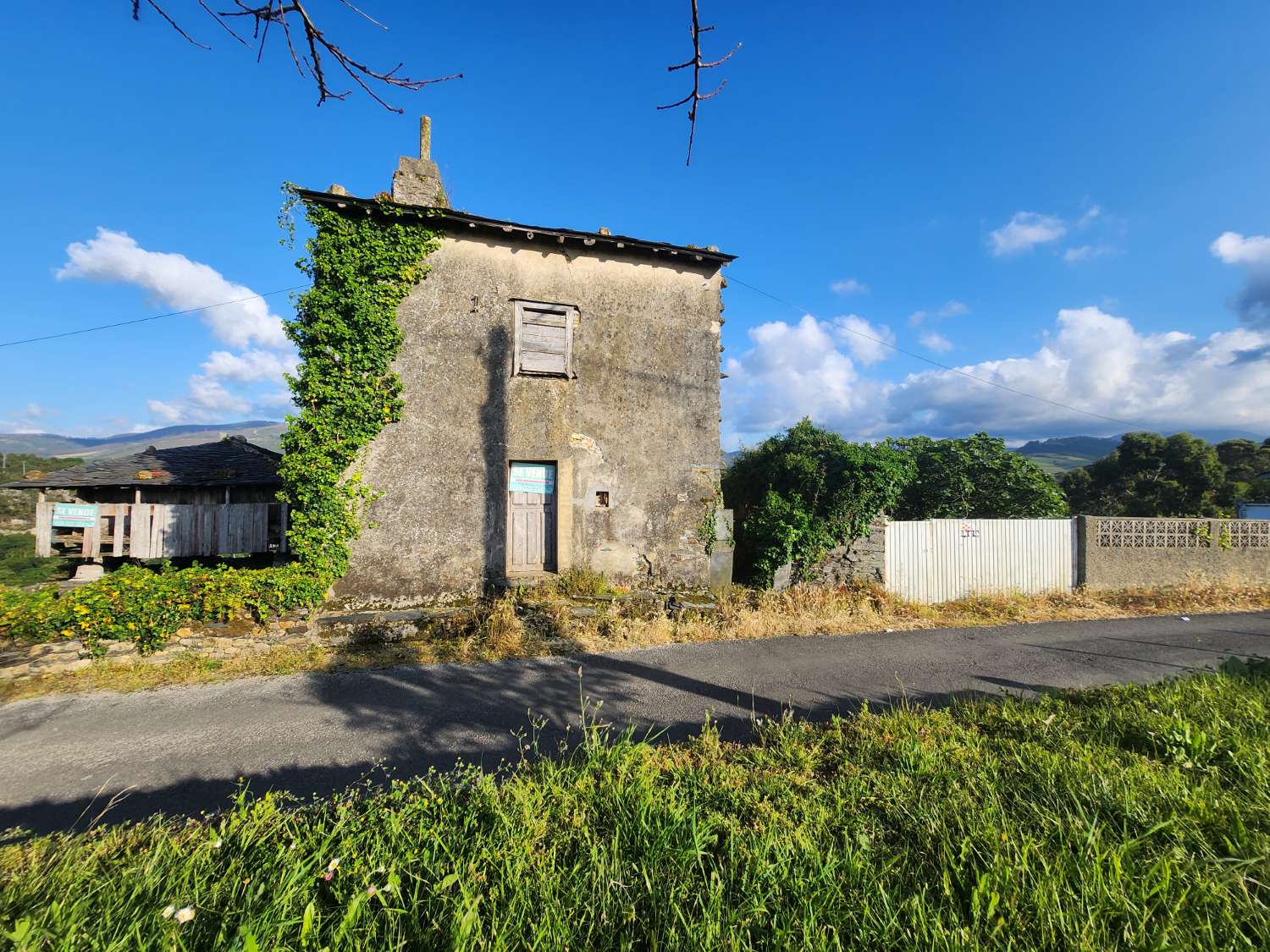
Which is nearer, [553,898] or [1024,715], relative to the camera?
[553,898]

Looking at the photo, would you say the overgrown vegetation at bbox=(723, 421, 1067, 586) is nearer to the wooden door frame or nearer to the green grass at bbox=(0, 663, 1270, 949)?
the wooden door frame

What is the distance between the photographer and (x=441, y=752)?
3.96 m

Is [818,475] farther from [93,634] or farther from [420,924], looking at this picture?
[93,634]

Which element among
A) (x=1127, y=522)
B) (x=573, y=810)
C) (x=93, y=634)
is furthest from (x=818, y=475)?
(x=93, y=634)

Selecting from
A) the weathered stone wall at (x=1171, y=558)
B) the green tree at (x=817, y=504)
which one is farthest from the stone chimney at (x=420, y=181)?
the weathered stone wall at (x=1171, y=558)

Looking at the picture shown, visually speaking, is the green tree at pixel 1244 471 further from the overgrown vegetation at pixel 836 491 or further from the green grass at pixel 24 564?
the green grass at pixel 24 564

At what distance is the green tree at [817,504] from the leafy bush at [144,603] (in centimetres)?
781

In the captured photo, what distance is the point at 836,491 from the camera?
9641mm

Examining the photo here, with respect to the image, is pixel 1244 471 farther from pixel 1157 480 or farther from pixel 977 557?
pixel 977 557

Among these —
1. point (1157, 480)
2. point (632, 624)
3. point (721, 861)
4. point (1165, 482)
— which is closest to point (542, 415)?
point (632, 624)

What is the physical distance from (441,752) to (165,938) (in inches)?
93.9

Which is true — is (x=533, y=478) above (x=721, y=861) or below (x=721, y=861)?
above

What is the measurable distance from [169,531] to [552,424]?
853 cm

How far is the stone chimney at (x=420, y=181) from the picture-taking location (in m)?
8.25
